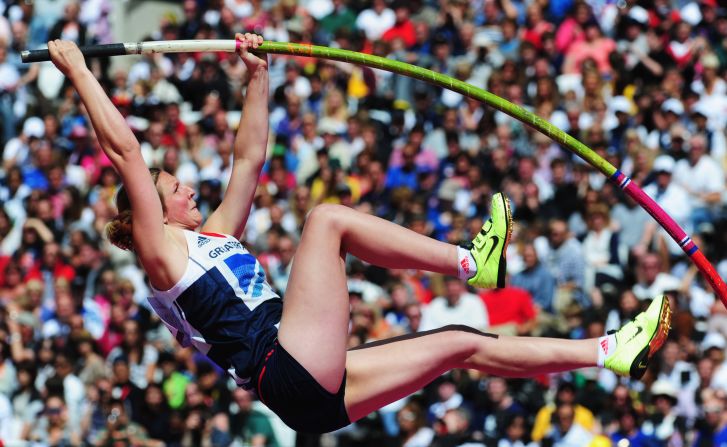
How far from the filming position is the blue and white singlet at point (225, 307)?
7.14m

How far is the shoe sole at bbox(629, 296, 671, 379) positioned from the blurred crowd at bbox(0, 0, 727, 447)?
4.27 metres

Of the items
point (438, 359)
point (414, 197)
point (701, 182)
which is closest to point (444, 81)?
point (438, 359)

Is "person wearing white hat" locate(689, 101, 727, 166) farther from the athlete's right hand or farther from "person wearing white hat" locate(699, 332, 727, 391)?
the athlete's right hand

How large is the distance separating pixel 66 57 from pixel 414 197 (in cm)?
777

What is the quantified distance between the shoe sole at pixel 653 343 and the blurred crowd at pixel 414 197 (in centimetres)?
427

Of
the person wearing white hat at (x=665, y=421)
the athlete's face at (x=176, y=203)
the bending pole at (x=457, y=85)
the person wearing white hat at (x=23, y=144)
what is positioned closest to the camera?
the athlete's face at (x=176, y=203)

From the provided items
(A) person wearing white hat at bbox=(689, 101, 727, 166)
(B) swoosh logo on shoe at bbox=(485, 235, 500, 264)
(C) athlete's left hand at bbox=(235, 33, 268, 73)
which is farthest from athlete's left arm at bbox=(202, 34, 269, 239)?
(A) person wearing white hat at bbox=(689, 101, 727, 166)

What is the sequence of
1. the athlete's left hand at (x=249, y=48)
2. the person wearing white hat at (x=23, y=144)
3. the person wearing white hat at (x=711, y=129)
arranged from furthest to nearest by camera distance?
the person wearing white hat at (x=23, y=144), the person wearing white hat at (x=711, y=129), the athlete's left hand at (x=249, y=48)

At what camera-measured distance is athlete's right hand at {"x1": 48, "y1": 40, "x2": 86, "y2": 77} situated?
707cm

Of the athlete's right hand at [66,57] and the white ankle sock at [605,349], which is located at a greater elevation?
the athlete's right hand at [66,57]

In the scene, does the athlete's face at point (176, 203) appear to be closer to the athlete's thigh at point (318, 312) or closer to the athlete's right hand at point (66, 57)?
the athlete's right hand at point (66, 57)

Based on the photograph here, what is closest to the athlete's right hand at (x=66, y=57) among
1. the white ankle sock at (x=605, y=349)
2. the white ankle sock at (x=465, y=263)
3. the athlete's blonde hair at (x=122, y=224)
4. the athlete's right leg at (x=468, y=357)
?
the athlete's blonde hair at (x=122, y=224)

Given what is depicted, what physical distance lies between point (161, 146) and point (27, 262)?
207 centimetres

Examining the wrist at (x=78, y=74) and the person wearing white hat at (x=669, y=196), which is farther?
the person wearing white hat at (x=669, y=196)
